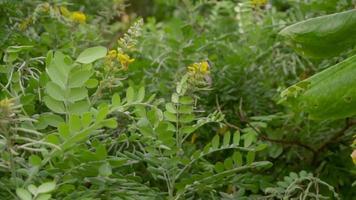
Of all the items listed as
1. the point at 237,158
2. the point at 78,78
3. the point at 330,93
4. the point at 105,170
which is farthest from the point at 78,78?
the point at 330,93

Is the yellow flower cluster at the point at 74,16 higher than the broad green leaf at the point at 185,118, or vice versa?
the yellow flower cluster at the point at 74,16

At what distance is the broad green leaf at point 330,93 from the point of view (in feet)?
3.15

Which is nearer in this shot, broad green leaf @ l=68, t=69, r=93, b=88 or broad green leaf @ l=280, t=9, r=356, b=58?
broad green leaf @ l=68, t=69, r=93, b=88

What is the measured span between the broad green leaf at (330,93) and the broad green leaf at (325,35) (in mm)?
65

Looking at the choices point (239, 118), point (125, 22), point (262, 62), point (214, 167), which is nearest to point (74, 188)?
point (214, 167)

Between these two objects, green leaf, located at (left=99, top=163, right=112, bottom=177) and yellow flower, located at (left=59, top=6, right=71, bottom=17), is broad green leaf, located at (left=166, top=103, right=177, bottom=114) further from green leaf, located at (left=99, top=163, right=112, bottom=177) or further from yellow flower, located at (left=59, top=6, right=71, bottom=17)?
yellow flower, located at (left=59, top=6, right=71, bottom=17)

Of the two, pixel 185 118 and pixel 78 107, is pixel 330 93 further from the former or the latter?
pixel 78 107

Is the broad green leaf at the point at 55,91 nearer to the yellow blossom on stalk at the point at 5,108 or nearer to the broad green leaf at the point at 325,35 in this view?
the yellow blossom on stalk at the point at 5,108

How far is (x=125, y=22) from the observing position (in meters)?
1.91

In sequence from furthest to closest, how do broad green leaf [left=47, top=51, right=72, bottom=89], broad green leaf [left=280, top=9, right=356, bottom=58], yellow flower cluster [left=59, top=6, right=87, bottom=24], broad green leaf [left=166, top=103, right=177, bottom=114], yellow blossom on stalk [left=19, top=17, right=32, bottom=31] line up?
yellow flower cluster [left=59, top=6, right=87, bottom=24] < yellow blossom on stalk [left=19, top=17, right=32, bottom=31] < broad green leaf [left=280, top=9, right=356, bottom=58] < broad green leaf [left=166, top=103, right=177, bottom=114] < broad green leaf [left=47, top=51, right=72, bottom=89]

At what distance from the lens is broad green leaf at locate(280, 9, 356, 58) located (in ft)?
3.33

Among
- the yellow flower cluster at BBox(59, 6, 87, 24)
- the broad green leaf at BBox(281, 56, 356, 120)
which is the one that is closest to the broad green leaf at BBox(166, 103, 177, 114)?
the broad green leaf at BBox(281, 56, 356, 120)

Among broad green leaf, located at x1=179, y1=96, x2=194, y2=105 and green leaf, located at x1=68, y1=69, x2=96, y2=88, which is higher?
green leaf, located at x1=68, y1=69, x2=96, y2=88

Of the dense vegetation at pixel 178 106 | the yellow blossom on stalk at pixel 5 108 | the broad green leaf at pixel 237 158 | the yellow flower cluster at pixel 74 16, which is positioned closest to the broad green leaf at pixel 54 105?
the dense vegetation at pixel 178 106
